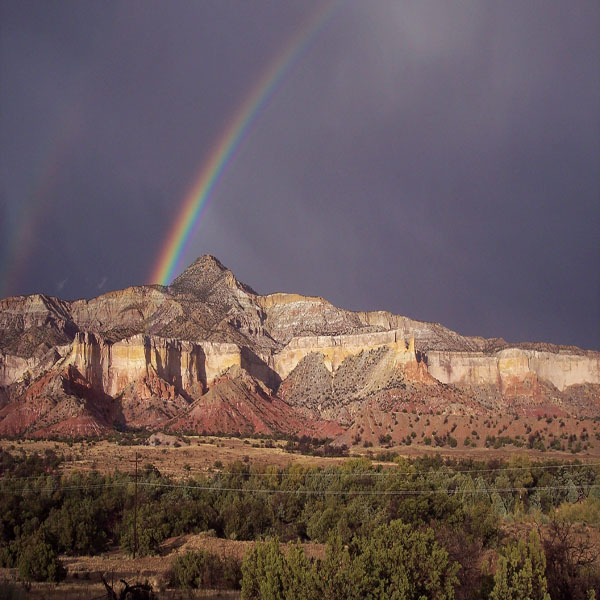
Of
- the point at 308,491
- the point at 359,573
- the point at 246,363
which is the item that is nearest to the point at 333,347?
the point at 246,363

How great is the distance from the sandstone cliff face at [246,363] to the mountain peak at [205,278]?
2.44ft

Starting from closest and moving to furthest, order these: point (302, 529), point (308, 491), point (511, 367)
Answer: point (302, 529) → point (308, 491) → point (511, 367)

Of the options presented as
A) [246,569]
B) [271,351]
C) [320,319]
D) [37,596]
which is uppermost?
[320,319]

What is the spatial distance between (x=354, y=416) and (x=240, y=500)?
5915 centimetres

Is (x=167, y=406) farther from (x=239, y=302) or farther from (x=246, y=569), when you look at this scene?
(x=246, y=569)

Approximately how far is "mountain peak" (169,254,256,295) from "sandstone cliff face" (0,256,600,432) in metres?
0.74

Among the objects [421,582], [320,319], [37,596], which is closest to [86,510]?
[37,596]

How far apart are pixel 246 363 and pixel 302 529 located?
85605 mm

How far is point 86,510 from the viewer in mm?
31484

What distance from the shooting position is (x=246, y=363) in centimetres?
11706

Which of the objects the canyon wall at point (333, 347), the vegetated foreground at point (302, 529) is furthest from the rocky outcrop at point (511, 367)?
the vegetated foreground at point (302, 529)

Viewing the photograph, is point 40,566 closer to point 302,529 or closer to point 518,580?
point 302,529

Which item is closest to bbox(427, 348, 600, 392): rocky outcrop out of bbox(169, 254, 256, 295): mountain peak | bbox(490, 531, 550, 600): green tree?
bbox(169, 254, 256, 295): mountain peak

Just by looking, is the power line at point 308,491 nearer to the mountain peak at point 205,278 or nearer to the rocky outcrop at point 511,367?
the rocky outcrop at point 511,367
